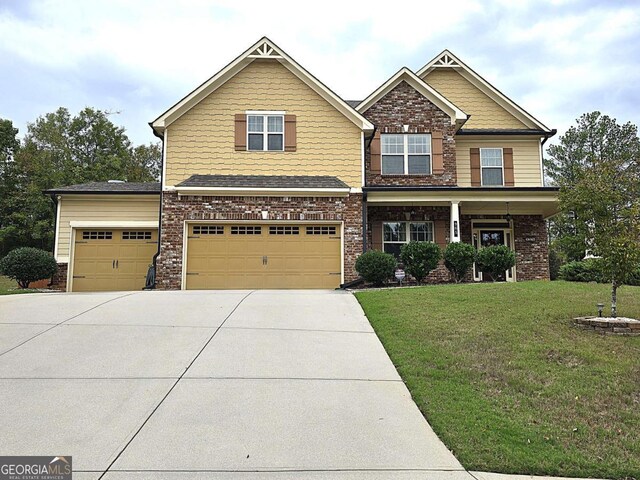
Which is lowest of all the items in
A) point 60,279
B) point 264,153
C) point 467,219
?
point 60,279

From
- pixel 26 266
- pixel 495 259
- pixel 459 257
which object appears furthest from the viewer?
pixel 26 266

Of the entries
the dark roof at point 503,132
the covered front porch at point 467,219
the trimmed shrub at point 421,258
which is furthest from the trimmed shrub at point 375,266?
the dark roof at point 503,132

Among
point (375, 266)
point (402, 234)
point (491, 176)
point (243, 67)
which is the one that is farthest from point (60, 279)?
point (491, 176)

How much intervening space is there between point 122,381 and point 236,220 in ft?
32.1

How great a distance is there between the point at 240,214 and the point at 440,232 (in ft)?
23.2

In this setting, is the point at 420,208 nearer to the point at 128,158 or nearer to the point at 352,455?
the point at 352,455

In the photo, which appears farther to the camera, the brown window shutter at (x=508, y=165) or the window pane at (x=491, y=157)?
the window pane at (x=491, y=157)

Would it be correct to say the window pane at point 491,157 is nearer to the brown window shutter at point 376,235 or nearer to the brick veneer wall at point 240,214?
the brown window shutter at point 376,235

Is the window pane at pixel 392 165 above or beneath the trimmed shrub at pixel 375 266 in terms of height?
above

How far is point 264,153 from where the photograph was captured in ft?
52.2

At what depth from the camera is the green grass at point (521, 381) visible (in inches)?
157

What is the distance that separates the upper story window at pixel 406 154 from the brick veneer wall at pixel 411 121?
8.5 inches

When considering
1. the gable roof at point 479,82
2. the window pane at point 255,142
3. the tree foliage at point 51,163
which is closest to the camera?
the window pane at point 255,142

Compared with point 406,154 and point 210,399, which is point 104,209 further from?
point 210,399
